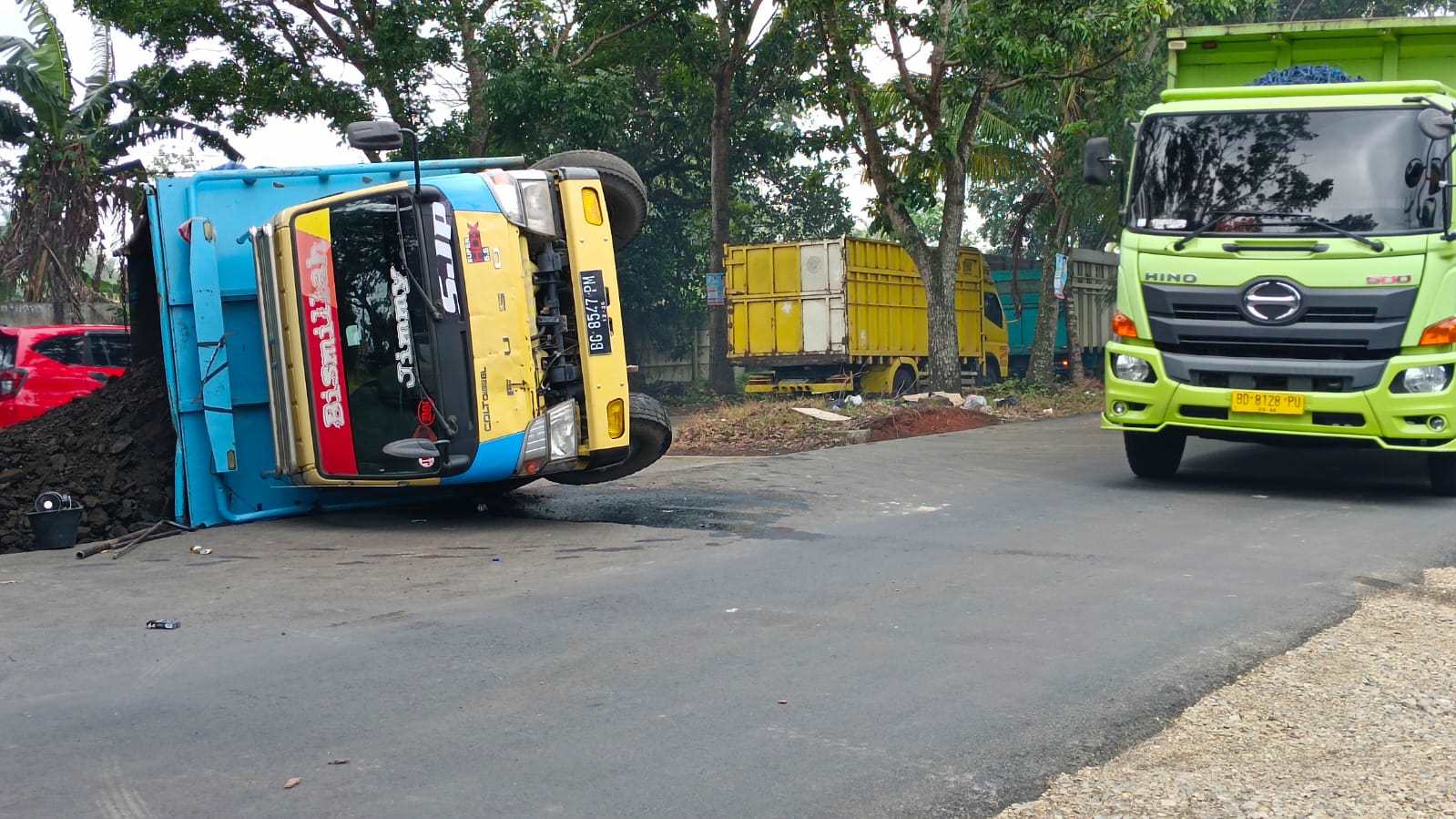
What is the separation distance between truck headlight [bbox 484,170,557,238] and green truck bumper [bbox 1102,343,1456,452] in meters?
4.33

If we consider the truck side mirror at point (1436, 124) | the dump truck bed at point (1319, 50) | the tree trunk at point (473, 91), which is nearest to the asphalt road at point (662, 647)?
the truck side mirror at point (1436, 124)

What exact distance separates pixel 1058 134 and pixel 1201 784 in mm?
20480

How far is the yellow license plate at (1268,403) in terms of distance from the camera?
9.23m

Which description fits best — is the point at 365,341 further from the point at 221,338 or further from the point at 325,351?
the point at 221,338

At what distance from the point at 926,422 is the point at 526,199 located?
9.48 m

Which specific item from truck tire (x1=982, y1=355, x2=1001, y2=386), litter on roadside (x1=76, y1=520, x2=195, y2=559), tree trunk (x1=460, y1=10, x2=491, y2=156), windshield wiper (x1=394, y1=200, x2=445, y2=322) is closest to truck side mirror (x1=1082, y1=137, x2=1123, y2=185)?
windshield wiper (x1=394, y1=200, x2=445, y2=322)

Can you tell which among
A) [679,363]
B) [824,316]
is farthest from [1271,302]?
[679,363]

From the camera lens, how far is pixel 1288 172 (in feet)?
31.2

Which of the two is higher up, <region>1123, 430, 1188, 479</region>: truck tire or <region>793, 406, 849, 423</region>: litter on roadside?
<region>1123, 430, 1188, 479</region>: truck tire

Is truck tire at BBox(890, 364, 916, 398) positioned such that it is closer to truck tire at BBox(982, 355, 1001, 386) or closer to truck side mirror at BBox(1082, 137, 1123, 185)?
truck tire at BBox(982, 355, 1001, 386)

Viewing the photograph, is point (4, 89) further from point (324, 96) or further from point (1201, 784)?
point (1201, 784)

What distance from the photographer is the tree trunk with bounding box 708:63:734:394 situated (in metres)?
25.5

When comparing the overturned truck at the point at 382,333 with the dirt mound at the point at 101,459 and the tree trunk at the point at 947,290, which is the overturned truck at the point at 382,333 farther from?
the tree trunk at the point at 947,290

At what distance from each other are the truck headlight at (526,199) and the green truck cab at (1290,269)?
424 cm
